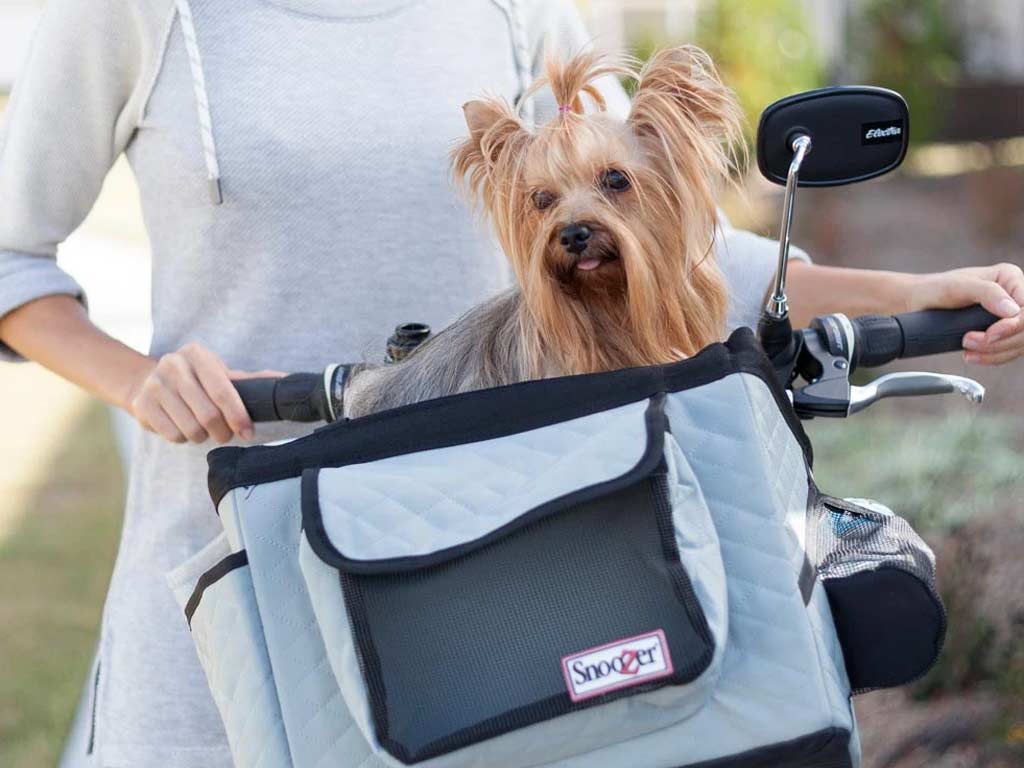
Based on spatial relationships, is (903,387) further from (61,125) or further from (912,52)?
(912,52)

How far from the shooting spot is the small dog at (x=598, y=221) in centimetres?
223

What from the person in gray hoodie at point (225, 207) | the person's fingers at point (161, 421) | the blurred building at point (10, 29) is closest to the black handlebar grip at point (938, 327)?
the person in gray hoodie at point (225, 207)

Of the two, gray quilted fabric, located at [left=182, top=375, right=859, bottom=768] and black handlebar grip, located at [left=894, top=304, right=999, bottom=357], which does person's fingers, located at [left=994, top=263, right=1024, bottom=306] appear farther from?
gray quilted fabric, located at [left=182, top=375, right=859, bottom=768]

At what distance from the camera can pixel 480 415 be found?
1585 millimetres

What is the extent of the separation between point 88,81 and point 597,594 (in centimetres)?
132

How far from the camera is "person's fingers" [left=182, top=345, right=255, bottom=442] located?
197 cm

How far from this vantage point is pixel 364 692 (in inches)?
56.0

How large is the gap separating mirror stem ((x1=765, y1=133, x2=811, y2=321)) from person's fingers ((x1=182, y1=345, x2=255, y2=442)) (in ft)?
2.71

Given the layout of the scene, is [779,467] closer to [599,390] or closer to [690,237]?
[599,390]

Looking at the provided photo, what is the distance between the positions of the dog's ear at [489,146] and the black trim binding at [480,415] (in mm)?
742

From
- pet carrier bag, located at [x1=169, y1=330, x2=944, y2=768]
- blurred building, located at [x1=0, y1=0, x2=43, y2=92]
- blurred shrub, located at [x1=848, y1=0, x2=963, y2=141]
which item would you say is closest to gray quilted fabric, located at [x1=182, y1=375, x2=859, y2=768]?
pet carrier bag, located at [x1=169, y1=330, x2=944, y2=768]

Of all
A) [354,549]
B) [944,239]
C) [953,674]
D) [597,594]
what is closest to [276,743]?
[354,549]

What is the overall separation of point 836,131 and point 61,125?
130 centimetres

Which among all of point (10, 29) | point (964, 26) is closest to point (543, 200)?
point (964, 26)
